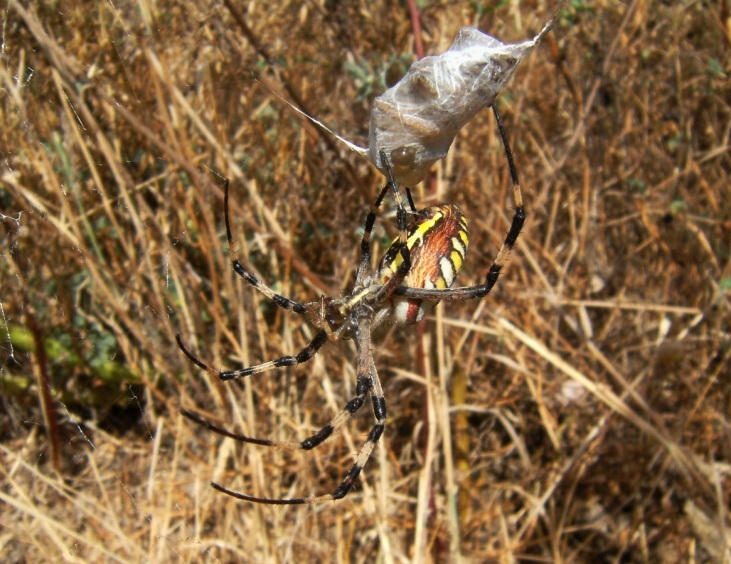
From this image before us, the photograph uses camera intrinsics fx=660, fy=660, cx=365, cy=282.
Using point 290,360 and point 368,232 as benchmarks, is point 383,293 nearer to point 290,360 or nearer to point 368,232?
point 368,232

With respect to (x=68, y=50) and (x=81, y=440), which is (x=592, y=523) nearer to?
(x=81, y=440)

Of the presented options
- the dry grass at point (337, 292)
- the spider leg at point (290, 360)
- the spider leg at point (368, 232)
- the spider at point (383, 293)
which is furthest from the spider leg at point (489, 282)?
the dry grass at point (337, 292)

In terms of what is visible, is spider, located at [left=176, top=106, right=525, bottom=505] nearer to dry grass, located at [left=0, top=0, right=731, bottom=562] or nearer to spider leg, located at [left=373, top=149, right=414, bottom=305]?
spider leg, located at [left=373, top=149, right=414, bottom=305]

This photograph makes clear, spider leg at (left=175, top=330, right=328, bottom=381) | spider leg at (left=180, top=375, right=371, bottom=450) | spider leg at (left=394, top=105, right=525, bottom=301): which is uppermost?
spider leg at (left=394, top=105, right=525, bottom=301)

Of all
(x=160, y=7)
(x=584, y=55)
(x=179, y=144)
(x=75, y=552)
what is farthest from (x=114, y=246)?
(x=584, y=55)

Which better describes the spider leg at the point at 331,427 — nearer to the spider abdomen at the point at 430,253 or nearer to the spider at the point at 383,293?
the spider at the point at 383,293

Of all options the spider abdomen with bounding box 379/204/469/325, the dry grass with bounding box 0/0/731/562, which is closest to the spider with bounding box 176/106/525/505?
the spider abdomen with bounding box 379/204/469/325

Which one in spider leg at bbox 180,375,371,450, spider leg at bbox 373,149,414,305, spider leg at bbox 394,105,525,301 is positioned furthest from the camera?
spider leg at bbox 180,375,371,450
